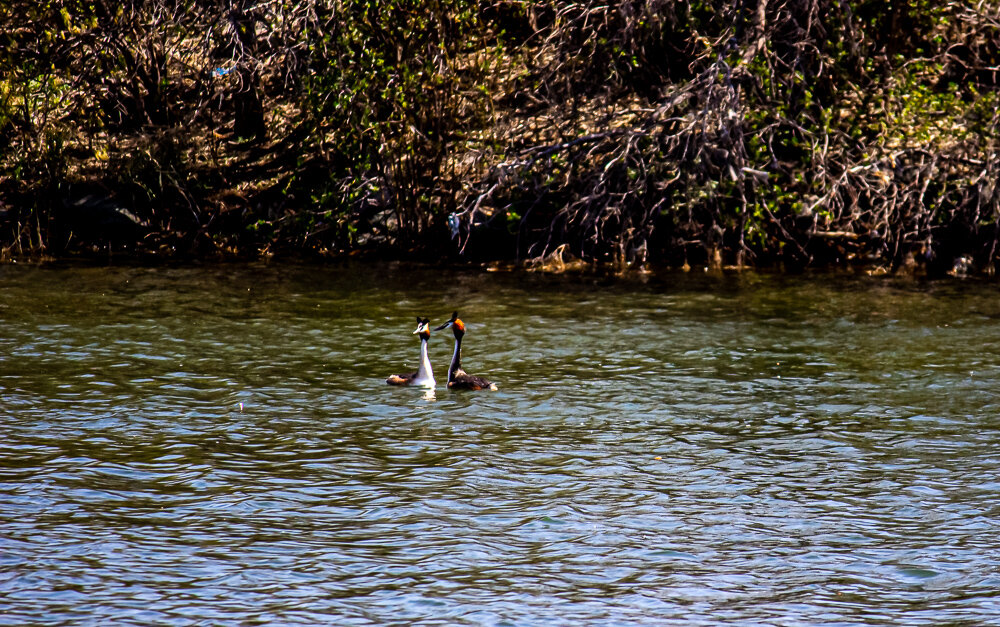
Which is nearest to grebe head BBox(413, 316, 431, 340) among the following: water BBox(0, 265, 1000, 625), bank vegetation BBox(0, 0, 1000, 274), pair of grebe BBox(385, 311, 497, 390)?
pair of grebe BBox(385, 311, 497, 390)

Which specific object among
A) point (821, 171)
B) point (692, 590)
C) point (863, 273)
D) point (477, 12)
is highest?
point (477, 12)

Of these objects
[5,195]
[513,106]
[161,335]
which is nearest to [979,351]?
[161,335]

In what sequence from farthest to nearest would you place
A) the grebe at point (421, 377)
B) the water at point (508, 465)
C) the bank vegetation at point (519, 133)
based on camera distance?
the bank vegetation at point (519, 133) < the grebe at point (421, 377) < the water at point (508, 465)

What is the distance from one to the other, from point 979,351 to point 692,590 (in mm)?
7401

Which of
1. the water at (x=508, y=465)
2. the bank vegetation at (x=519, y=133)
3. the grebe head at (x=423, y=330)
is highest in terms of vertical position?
the bank vegetation at (x=519, y=133)

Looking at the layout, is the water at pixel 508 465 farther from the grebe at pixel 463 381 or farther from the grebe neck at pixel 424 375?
the grebe neck at pixel 424 375

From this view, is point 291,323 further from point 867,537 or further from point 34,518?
point 867,537

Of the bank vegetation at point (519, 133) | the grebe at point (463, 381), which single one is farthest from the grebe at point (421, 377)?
the bank vegetation at point (519, 133)

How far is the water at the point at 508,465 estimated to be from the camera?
6992 millimetres

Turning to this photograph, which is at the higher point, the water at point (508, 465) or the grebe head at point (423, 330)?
the grebe head at point (423, 330)

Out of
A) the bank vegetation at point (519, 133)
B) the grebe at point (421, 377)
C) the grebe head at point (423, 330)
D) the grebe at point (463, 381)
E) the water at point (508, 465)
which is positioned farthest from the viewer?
the bank vegetation at point (519, 133)

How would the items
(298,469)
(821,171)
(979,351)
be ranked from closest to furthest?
(298,469) → (979,351) → (821,171)

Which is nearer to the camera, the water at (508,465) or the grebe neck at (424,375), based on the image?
the water at (508,465)

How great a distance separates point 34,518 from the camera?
320 inches
